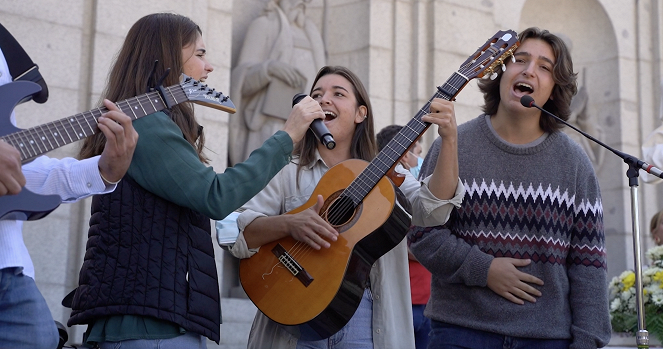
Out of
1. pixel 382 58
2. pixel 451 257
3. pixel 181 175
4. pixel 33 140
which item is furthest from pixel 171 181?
pixel 382 58

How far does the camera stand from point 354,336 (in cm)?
311

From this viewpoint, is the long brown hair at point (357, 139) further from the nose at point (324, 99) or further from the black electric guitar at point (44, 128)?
the black electric guitar at point (44, 128)

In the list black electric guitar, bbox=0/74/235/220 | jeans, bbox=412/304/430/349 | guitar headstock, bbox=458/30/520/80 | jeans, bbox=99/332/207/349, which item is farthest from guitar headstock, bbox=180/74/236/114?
jeans, bbox=412/304/430/349

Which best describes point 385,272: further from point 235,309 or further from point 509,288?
point 235,309

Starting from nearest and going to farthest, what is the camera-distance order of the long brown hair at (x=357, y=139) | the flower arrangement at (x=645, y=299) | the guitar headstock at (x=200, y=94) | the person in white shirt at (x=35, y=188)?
the person in white shirt at (x=35, y=188), the guitar headstock at (x=200, y=94), the long brown hair at (x=357, y=139), the flower arrangement at (x=645, y=299)

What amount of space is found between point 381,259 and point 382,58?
4.91m

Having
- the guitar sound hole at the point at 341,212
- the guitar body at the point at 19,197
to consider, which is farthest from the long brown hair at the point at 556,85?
the guitar body at the point at 19,197

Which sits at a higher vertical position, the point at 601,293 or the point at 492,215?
the point at 492,215

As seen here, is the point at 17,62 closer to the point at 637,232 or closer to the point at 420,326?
the point at 637,232

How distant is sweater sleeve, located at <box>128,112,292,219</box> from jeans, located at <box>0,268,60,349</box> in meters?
0.51

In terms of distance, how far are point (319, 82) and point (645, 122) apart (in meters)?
6.74

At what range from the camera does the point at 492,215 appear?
10.4 feet

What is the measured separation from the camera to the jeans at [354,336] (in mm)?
3080

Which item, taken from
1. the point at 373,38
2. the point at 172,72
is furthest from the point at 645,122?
the point at 172,72
